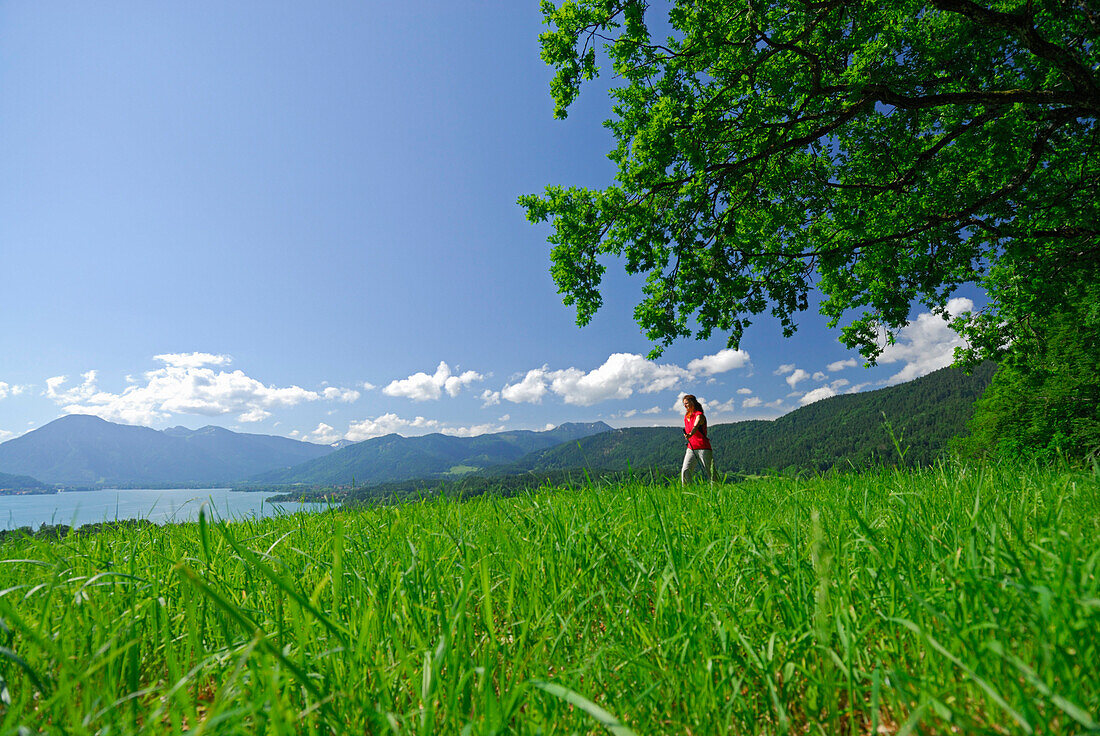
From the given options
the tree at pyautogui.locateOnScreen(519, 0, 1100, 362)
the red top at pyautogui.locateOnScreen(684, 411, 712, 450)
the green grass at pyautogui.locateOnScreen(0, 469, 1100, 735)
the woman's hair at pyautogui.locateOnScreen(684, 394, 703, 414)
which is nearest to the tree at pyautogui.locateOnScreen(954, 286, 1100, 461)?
the tree at pyautogui.locateOnScreen(519, 0, 1100, 362)

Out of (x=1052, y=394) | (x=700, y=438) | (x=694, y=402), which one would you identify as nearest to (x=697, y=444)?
(x=700, y=438)

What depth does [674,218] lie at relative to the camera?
10719mm

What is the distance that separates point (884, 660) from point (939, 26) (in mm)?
13344

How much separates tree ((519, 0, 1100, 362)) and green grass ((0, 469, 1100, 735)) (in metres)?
7.98

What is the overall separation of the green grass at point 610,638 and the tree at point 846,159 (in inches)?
314

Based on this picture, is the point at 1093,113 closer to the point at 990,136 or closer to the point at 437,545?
the point at 990,136

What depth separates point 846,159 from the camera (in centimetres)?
1115

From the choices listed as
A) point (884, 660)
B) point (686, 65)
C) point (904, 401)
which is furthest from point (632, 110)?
point (904, 401)

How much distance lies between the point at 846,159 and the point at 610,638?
1323 centimetres

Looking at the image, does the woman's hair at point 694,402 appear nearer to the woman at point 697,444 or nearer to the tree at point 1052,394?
the woman at point 697,444

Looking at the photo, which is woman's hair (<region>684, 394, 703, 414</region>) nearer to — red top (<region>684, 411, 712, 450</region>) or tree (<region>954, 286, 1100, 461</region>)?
red top (<region>684, 411, 712, 450</region>)

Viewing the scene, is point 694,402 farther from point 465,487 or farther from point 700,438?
point 465,487

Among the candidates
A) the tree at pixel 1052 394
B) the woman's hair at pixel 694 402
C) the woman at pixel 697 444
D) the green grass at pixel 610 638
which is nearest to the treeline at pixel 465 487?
the green grass at pixel 610 638

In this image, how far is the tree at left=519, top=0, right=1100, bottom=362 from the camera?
8.39m
